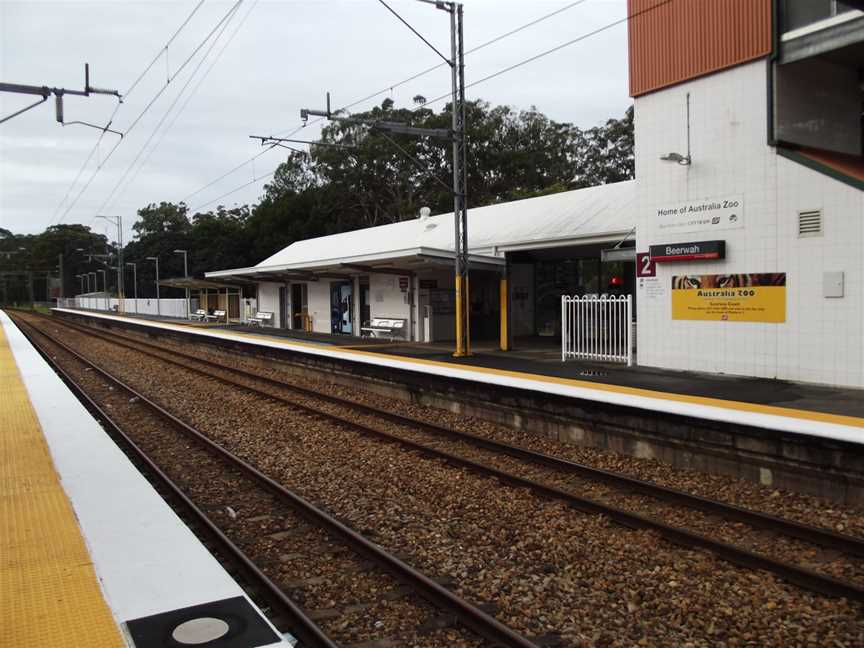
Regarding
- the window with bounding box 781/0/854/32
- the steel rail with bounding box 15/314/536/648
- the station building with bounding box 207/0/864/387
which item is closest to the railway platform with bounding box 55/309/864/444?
the station building with bounding box 207/0/864/387

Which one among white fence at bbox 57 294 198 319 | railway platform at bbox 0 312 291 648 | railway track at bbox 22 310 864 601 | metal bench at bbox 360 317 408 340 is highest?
white fence at bbox 57 294 198 319

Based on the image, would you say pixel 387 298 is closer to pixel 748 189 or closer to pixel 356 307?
pixel 356 307

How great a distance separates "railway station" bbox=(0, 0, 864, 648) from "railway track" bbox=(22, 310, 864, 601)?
1.3 inches

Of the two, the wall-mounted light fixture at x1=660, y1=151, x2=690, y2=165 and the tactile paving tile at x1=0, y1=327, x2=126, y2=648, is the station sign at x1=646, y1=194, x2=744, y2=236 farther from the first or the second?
the tactile paving tile at x1=0, y1=327, x2=126, y2=648

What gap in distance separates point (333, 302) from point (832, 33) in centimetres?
2098

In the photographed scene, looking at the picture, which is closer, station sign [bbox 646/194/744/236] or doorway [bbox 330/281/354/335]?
station sign [bbox 646/194/744/236]

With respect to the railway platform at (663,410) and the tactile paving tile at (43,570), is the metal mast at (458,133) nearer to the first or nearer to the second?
the railway platform at (663,410)

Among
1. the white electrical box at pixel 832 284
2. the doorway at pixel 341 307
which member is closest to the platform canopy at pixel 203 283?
the doorway at pixel 341 307

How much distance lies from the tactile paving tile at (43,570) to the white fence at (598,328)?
36.1 ft

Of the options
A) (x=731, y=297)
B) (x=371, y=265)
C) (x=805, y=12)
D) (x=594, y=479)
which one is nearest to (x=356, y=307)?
(x=371, y=265)

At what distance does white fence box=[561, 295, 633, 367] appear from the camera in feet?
49.3

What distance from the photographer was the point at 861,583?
5.37 metres

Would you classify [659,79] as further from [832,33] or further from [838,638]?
[838,638]

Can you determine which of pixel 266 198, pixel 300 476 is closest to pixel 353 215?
pixel 266 198
